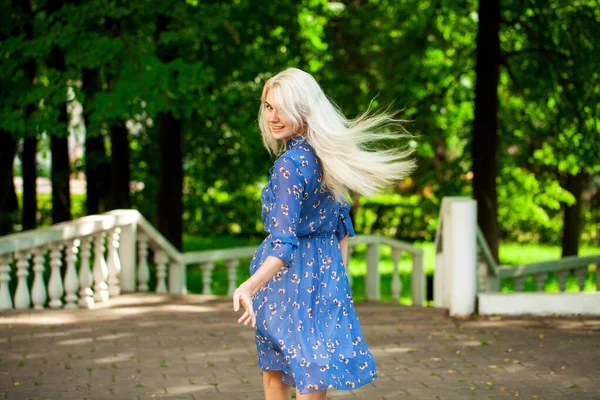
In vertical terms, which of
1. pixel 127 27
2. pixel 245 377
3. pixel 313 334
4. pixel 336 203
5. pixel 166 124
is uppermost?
pixel 127 27

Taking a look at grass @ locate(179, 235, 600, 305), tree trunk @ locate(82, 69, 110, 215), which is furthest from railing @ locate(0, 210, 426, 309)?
grass @ locate(179, 235, 600, 305)

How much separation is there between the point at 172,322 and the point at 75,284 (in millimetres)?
1204

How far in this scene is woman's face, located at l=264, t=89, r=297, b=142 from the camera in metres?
3.74

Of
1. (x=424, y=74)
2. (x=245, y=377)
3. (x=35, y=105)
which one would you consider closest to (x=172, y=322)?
(x=245, y=377)

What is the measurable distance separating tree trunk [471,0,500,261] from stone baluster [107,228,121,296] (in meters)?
5.57

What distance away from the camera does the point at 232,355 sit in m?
6.44

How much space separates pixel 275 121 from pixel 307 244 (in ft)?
1.82

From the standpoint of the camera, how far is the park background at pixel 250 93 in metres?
10.2

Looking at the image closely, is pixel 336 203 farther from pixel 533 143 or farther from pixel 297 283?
pixel 533 143

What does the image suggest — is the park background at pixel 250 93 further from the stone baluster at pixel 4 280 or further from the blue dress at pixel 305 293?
the blue dress at pixel 305 293

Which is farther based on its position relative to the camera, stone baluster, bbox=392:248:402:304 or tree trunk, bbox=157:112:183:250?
tree trunk, bbox=157:112:183:250

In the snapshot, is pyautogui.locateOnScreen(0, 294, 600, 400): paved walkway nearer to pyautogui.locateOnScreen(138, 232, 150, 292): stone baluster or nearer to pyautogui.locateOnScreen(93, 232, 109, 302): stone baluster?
pyautogui.locateOnScreen(93, 232, 109, 302): stone baluster

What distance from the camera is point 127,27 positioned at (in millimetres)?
11156

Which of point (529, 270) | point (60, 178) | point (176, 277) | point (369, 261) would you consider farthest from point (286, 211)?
point (60, 178)
